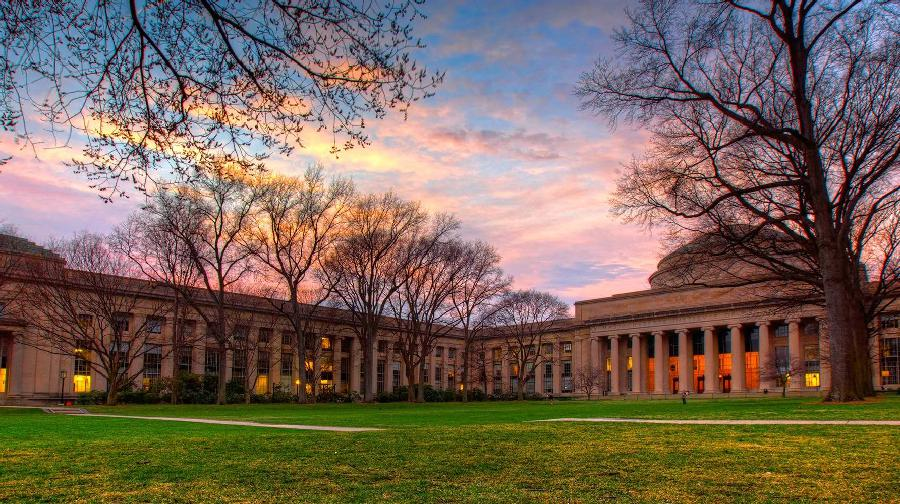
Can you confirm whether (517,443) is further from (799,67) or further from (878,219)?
(878,219)

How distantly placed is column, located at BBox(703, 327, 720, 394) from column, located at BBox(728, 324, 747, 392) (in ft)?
10.7

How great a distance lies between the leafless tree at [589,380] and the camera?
102m

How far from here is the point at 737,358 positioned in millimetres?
95188

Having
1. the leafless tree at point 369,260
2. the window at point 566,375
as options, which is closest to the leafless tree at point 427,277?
the leafless tree at point 369,260

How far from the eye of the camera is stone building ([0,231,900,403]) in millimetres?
70812

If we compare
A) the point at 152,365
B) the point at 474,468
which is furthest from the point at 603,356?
the point at 474,468

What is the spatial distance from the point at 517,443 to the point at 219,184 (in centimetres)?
4369

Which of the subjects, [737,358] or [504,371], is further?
[504,371]

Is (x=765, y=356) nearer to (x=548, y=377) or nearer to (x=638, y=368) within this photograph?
(x=638, y=368)

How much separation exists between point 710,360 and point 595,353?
1918 cm

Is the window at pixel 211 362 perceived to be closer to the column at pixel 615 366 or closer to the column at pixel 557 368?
the column at pixel 557 368

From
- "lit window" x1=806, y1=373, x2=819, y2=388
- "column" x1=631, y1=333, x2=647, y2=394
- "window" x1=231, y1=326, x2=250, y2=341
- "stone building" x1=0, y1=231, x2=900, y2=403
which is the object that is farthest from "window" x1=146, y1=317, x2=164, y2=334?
"lit window" x1=806, y1=373, x2=819, y2=388

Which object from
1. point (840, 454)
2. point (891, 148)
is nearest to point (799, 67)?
point (891, 148)

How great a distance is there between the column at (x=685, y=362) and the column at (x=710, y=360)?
2.48m
